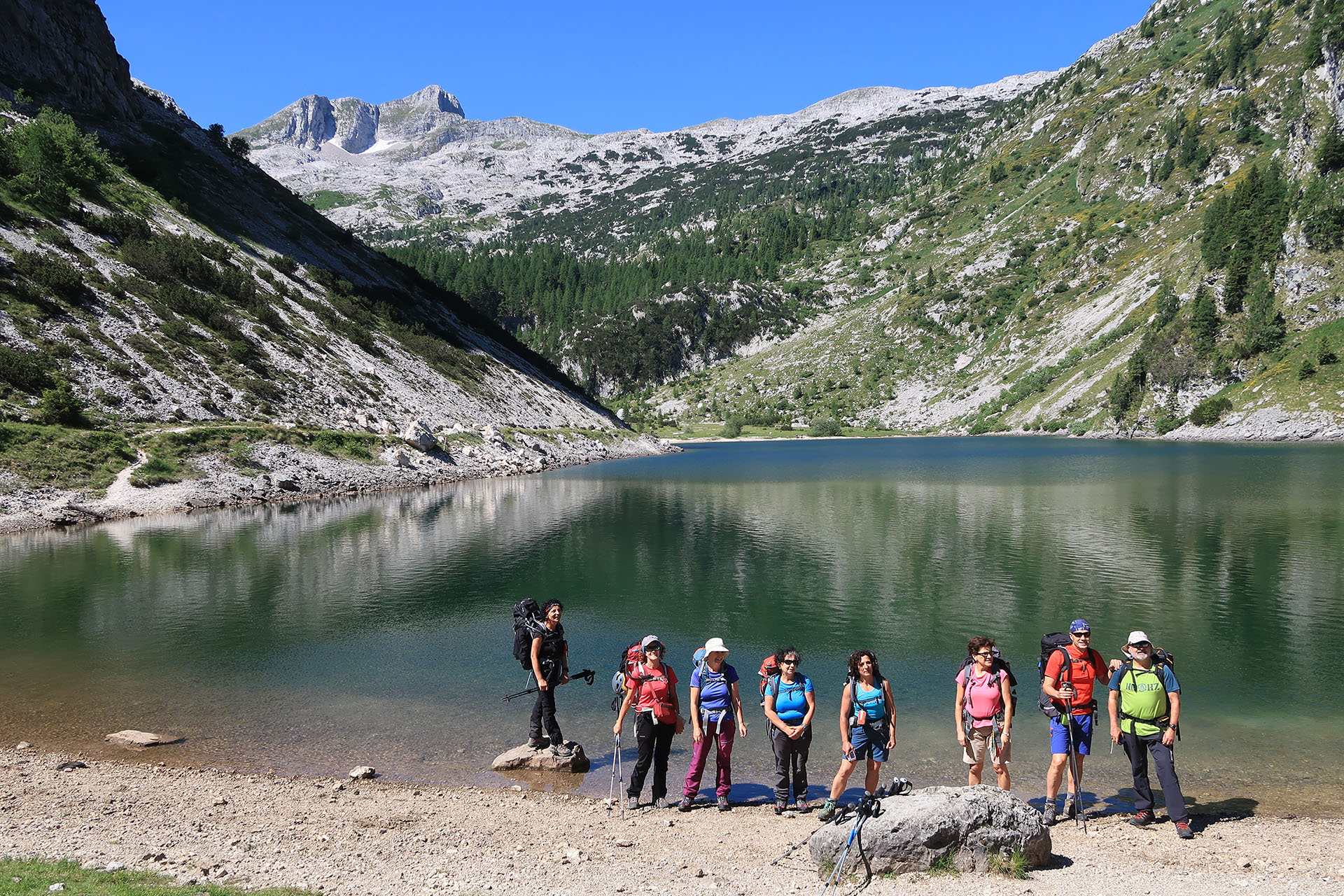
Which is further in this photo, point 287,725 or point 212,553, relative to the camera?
point 212,553

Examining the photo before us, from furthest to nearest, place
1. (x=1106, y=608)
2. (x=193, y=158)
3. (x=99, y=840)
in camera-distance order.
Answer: (x=193, y=158)
(x=1106, y=608)
(x=99, y=840)

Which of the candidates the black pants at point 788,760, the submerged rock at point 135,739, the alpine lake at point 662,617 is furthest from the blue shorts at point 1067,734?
the submerged rock at point 135,739

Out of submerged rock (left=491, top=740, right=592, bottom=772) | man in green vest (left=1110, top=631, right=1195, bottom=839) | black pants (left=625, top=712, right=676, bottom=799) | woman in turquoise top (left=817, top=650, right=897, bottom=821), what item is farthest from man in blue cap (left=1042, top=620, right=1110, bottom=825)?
submerged rock (left=491, top=740, right=592, bottom=772)

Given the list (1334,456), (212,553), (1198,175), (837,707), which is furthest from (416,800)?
(1198,175)

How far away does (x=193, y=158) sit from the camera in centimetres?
11181

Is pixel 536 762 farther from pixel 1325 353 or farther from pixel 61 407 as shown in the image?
pixel 1325 353

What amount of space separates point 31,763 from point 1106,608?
1248 inches

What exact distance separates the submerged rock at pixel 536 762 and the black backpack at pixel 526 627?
1.77 m

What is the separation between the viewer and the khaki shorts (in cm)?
1201

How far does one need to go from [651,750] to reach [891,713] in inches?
171

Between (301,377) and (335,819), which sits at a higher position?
(301,377)

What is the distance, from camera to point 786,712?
12.6 metres

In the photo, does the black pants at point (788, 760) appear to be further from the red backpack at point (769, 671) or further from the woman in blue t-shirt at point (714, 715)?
the red backpack at point (769, 671)

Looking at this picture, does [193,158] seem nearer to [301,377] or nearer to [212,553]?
[301,377]
